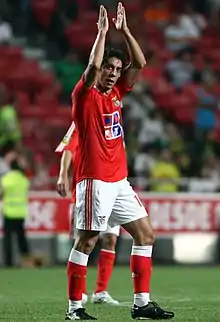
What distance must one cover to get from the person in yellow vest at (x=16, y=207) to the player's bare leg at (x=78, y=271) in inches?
324

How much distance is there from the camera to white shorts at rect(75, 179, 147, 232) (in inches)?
334

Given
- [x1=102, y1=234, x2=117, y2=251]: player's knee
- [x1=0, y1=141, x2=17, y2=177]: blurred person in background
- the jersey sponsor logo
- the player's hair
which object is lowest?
[x1=102, y1=234, x2=117, y2=251]: player's knee

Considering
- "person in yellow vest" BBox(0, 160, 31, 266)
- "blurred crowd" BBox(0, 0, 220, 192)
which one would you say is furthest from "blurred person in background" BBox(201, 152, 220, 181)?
"person in yellow vest" BBox(0, 160, 31, 266)

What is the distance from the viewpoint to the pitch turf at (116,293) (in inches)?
350

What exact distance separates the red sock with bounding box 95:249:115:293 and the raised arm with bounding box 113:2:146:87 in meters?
2.47

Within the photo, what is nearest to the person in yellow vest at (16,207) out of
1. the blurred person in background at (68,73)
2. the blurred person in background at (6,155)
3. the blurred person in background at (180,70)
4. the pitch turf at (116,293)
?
the blurred person in background at (6,155)

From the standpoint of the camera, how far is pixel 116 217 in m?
8.68

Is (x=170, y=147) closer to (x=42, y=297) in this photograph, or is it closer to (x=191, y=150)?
(x=191, y=150)

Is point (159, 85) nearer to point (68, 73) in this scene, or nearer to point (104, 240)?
point (68, 73)

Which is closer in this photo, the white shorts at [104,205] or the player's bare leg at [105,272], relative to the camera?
the white shorts at [104,205]

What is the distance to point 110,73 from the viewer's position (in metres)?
8.48

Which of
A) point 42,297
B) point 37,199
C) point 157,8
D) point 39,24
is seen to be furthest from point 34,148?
point 42,297

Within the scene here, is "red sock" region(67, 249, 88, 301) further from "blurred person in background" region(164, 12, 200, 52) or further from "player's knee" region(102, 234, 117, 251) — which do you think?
"blurred person in background" region(164, 12, 200, 52)

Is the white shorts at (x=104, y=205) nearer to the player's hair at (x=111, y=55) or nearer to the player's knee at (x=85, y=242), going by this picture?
the player's knee at (x=85, y=242)
